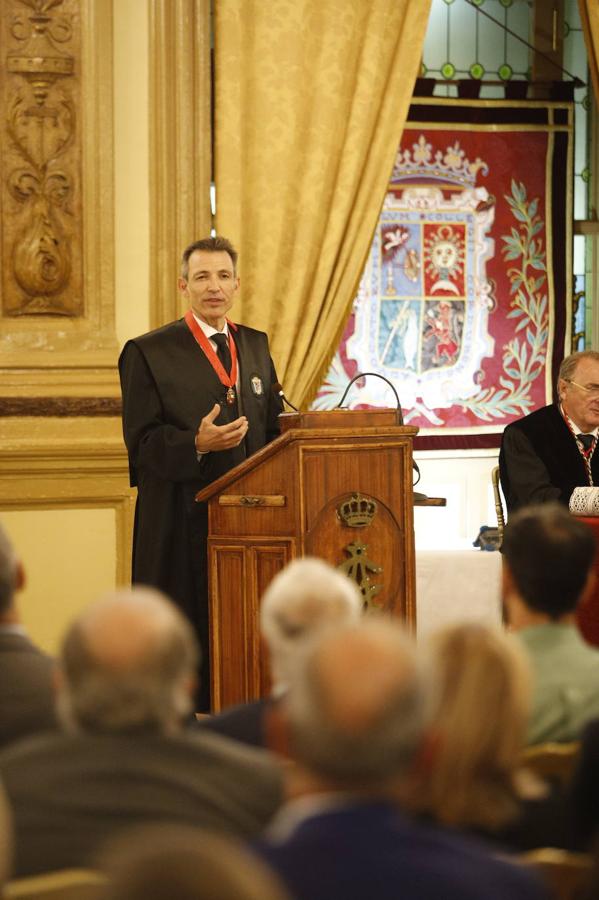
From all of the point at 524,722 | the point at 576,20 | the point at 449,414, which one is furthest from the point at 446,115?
the point at 524,722

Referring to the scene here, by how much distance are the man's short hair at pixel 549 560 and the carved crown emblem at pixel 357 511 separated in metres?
1.46

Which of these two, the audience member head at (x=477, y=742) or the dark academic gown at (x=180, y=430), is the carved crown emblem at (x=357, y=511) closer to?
the dark academic gown at (x=180, y=430)

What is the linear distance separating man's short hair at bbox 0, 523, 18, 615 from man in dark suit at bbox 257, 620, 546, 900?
987mm

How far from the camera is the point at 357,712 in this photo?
1.40 metres

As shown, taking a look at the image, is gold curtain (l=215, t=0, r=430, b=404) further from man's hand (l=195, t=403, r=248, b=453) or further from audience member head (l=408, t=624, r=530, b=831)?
audience member head (l=408, t=624, r=530, b=831)

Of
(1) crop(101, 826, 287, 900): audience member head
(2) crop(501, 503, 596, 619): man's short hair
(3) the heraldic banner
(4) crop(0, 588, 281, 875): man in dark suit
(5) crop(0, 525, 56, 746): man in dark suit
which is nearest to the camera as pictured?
(1) crop(101, 826, 287, 900): audience member head

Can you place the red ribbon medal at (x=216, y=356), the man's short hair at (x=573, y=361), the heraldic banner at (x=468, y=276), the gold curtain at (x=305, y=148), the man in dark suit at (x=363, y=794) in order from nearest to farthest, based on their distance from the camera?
the man in dark suit at (x=363, y=794) → the red ribbon medal at (x=216, y=356) → the man's short hair at (x=573, y=361) → the gold curtain at (x=305, y=148) → the heraldic banner at (x=468, y=276)

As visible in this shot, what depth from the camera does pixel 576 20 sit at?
23.7 feet

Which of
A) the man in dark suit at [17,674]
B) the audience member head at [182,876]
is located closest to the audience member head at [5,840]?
the audience member head at [182,876]

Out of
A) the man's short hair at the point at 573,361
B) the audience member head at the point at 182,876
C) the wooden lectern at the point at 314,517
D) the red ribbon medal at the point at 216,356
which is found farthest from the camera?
the man's short hair at the point at 573,361

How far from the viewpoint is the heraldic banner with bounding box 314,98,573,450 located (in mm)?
7023

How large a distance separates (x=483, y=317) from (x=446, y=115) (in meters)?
1.08

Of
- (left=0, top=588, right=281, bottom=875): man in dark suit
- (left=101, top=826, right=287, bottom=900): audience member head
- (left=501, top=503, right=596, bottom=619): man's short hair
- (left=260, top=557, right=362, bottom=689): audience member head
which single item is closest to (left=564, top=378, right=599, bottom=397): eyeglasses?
(left=501, top=503, right=596, bottom=619): man's short hair

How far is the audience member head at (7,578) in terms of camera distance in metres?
2.34
